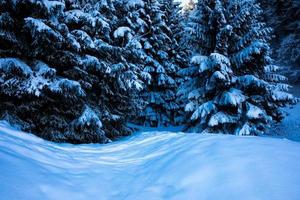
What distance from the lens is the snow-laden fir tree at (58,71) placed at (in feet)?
24.2

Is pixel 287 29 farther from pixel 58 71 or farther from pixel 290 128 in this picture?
pixel 58 71

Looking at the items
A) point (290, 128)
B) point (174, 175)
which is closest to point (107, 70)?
point (174, 175)

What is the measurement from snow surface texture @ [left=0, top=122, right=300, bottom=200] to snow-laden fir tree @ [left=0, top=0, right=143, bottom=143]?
3761 mm

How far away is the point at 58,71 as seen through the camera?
8844 millimetres

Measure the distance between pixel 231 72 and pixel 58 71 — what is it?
7.29 metres

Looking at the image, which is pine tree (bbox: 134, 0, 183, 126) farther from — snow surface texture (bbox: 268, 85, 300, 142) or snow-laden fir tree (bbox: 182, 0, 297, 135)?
snow surface texture (bbox: 268, 85, 300, 142)

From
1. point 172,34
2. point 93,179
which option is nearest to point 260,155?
point 93,179

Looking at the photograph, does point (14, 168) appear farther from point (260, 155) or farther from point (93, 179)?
point (260, 155)

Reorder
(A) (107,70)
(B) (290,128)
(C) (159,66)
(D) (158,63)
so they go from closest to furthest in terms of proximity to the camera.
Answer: (A) (107,70) → (B) (290,128) → (C) (159,66) → (D) (158,63)

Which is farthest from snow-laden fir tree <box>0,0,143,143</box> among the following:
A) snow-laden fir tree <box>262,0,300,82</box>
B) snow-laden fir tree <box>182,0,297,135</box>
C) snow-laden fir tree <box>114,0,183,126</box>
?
snow-laden fir tree <box>262,0,300,82</box>

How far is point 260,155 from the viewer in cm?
338

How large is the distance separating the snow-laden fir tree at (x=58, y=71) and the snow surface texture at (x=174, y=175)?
3761 millimetres

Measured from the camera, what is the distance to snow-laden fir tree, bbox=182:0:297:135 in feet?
36.3

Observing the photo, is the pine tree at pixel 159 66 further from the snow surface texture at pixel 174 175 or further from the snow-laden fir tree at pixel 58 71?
the snow surface texture at pixel 174 175
